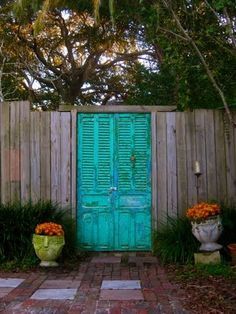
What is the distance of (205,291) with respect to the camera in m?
4.87

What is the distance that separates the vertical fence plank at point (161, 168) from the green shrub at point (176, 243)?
0.93 feet

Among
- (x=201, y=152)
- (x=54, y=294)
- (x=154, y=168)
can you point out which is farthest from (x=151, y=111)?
(x=54, y=294)

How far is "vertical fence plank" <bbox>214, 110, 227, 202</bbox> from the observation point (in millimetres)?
7242

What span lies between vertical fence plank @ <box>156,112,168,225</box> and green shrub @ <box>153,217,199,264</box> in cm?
28

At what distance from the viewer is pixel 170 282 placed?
5395 millimetres

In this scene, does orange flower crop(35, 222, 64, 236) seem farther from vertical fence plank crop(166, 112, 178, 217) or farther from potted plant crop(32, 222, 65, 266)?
vertical fence plank crop(166, 112, 178, 217)

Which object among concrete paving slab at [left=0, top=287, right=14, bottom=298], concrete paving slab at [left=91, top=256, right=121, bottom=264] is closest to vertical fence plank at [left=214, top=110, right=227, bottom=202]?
concrete paving slab at [left=91, top=256, right=121, bottom=264]

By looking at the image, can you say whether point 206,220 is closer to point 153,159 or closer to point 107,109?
point 153,159

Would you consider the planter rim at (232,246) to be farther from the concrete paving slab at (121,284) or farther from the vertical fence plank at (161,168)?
the concrete paving slab at (121,284)

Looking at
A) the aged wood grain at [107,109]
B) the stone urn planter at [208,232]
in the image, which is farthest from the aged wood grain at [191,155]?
the stone urn planter at [208,232]

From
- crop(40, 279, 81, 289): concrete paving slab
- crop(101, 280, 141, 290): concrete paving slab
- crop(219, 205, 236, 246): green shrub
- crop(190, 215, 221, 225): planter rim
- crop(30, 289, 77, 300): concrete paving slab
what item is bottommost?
crop(40, 279, 81, 289): concrete paving slab

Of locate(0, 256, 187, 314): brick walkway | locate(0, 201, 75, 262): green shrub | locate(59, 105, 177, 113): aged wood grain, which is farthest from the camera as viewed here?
locate(59, 105, 177, 113): aged wood grain

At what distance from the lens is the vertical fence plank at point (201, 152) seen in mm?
7234

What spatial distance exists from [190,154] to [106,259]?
2.01 metres
